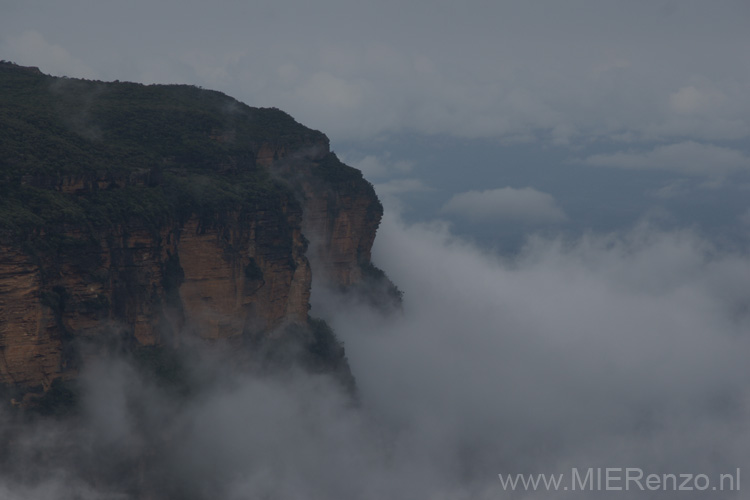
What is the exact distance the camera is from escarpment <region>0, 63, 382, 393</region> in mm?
45281

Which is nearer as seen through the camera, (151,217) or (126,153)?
(151,217)

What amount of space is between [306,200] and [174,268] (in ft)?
68.8

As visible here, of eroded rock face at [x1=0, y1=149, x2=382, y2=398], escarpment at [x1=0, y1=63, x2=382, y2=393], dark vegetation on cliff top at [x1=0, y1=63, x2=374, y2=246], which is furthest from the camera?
dark vegetation on cliff top at [x1=0, y1=63, x2=374, y2=246]

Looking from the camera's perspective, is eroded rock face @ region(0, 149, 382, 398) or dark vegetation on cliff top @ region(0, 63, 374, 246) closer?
eroded rock face @ region(0, 149, 382, 398)

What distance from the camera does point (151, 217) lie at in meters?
51.8

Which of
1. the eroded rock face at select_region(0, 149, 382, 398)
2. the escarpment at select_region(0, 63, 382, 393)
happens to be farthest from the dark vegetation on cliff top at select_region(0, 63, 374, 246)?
the eroded rock face at select_region(0, 149, 382, 398)

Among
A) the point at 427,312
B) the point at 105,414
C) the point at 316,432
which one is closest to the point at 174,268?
the point at 105,414

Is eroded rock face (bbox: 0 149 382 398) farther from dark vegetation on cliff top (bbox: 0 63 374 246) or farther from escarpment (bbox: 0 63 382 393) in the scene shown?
dark vegetation on cliff top (bbox: 0 63 374 246)

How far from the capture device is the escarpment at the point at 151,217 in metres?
45.3

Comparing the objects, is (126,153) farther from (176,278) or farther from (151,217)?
(176,278)

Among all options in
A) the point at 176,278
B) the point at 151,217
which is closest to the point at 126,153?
the point at 151,217

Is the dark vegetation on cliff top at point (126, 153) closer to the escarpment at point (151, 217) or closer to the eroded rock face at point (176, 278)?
the escarpment at point (151, 217)

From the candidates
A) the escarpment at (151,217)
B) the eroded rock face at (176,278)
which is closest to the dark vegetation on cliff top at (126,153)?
the escarpment at (151,217)

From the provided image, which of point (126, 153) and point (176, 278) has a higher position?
point (126, 153)
